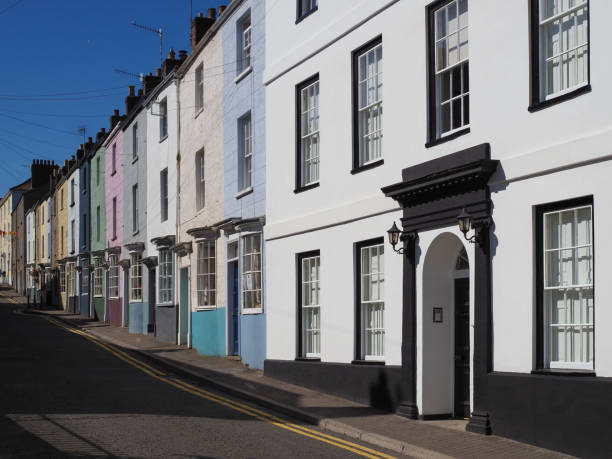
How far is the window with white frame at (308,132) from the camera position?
17062 mm

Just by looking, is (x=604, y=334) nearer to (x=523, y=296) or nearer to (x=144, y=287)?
(x=523, y=296)

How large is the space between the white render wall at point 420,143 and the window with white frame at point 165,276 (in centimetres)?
1016

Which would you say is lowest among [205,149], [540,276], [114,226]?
[540,276]

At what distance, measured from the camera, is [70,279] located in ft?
157

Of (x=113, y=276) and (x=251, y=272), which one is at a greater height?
(x=251, y=272)

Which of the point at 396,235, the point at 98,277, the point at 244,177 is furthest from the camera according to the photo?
the point at 98,277

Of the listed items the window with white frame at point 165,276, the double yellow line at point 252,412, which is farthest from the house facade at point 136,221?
the double yellow line at point 252,412

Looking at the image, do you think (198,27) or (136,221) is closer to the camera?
(198,27)

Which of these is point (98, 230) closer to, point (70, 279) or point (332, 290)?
point (70, 279)

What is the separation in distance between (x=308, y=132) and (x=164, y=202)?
13044 millimetres

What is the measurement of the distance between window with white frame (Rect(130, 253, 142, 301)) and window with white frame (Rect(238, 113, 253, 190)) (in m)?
12.4

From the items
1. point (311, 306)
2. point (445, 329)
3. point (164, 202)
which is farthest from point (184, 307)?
point (445, 329)

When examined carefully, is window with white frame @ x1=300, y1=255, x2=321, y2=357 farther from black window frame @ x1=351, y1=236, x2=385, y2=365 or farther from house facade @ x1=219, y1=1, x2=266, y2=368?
house facade @ x1=219, y1=1, x2=266, y2=368

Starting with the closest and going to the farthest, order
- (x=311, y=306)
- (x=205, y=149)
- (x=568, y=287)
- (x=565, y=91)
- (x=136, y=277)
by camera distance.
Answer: (x=568, y=287) < (x=565, y=91) < (x=311, y=306) < (x=205, y=149) < (x=136, y=277)
